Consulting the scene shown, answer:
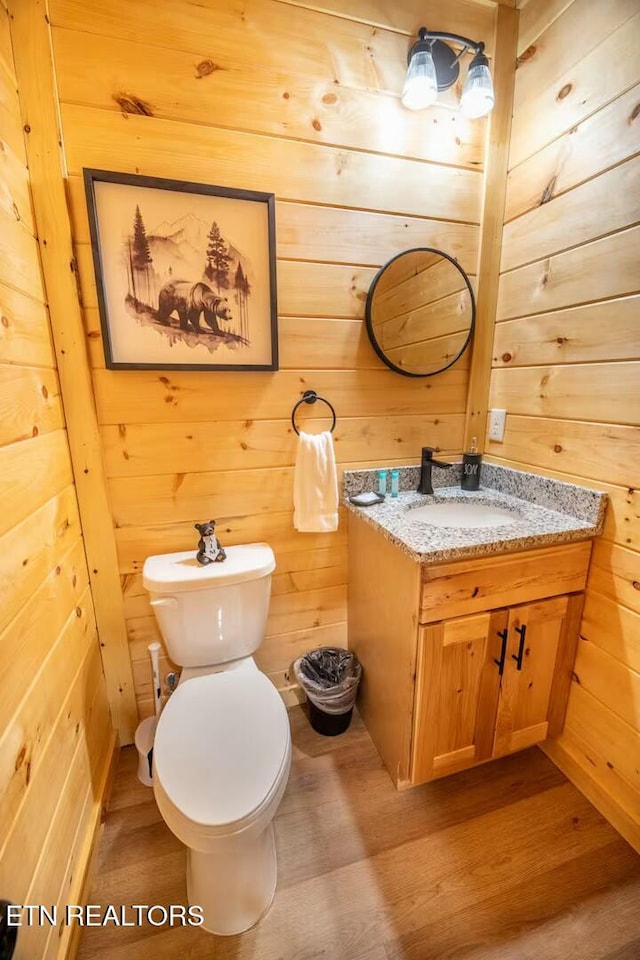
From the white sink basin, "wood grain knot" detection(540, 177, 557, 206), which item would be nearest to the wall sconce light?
"wood grain knot" detection(540, 177, 557, 206)

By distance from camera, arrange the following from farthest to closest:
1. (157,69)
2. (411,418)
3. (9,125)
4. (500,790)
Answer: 1. (411,418)
2. (500,790)
3. (157,69)
4. (9,125)

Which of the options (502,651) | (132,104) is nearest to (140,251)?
(132,104)

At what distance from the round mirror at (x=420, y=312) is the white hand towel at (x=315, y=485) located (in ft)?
1.28

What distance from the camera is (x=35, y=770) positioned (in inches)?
32.3

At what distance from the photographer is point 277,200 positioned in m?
1.21

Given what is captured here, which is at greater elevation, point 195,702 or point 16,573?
point 16,573

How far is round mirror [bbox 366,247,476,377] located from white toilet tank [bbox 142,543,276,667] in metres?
0.86

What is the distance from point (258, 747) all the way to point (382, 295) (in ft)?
4.55

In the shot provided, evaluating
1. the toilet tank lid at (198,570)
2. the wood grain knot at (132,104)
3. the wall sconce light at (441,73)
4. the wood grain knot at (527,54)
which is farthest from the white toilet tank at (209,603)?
the wood grain knot at (527,54)

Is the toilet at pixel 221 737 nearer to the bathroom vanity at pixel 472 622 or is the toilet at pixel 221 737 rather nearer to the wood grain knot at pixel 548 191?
the bathroom vanity at pixel 472 622

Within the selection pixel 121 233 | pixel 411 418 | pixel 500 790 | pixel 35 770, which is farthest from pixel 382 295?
pixel 500 790

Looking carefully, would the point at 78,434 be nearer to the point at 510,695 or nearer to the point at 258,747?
the point at 258,747

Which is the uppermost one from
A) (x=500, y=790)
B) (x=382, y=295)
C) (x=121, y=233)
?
(x=121, y=233)

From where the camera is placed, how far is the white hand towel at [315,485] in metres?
1.32
